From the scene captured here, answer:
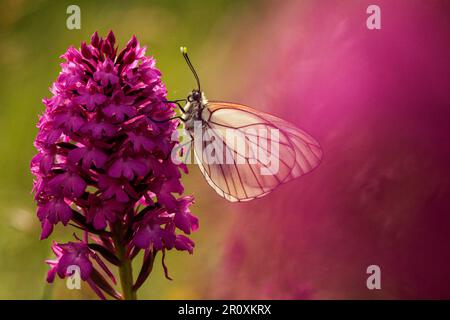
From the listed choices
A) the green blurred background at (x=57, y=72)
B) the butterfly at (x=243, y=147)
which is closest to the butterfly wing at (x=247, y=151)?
the butterfly at (x=243, y=147)

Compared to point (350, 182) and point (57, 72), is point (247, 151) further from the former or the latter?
point (57, 72)

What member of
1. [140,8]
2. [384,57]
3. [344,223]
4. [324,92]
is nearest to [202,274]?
[344,223]

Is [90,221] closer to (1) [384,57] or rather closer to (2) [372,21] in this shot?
(1) [384,57]

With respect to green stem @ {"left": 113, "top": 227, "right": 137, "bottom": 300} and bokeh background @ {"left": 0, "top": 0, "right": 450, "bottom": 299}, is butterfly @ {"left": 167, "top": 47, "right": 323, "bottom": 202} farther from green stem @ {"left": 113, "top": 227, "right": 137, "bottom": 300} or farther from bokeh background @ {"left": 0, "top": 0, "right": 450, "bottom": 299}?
green stem @ {"left": 113, "top": 227, "right": 137, "bottom": 300}

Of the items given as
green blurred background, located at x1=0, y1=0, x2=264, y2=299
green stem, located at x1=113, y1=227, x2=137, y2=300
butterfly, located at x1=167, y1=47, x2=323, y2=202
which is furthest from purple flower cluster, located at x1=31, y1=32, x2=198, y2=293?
green blurred background, located at x1=0, y1=0, x2=264, y2=299

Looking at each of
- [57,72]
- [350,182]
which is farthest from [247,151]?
[57,72]

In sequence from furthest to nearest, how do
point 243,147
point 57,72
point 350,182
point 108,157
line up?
point 57,72 → point 243,147 → point 350,182 → point 108,157

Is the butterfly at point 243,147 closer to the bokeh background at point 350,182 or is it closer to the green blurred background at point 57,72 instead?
the bokeh background at point 350,182

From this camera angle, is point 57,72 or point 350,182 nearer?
point 350,182
